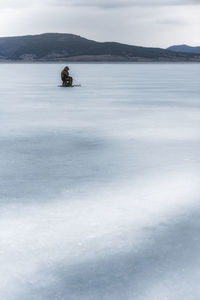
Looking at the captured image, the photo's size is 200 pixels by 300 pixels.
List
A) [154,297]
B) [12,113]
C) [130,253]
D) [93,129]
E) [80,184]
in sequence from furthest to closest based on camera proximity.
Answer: [12,113], [93,129], [80,184], [130,253], [154,297]

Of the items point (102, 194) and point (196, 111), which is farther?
point (196, 111)

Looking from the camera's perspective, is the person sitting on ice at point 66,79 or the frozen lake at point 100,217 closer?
the frozen lake at point 100,217

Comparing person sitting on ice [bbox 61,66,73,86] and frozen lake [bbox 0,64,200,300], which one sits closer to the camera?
frozen lake [bbox 0,64,200,300]

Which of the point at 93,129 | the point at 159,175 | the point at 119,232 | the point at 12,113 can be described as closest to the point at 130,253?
the point at 119,232

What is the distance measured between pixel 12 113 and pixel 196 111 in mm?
6682

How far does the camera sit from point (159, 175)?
799 cm

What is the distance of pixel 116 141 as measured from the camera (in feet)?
37.4

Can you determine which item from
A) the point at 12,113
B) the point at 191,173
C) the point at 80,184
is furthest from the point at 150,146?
the point at 12,113

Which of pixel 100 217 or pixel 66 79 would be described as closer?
pixel 100 217

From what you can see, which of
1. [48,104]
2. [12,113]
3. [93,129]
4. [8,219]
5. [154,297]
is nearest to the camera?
[154,297]

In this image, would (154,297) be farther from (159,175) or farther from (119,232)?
(159,175)

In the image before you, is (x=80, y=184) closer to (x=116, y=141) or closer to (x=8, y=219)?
(x=8, y=219)

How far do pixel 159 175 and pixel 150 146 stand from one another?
2.79 metres

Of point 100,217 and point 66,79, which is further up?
point 66,79
